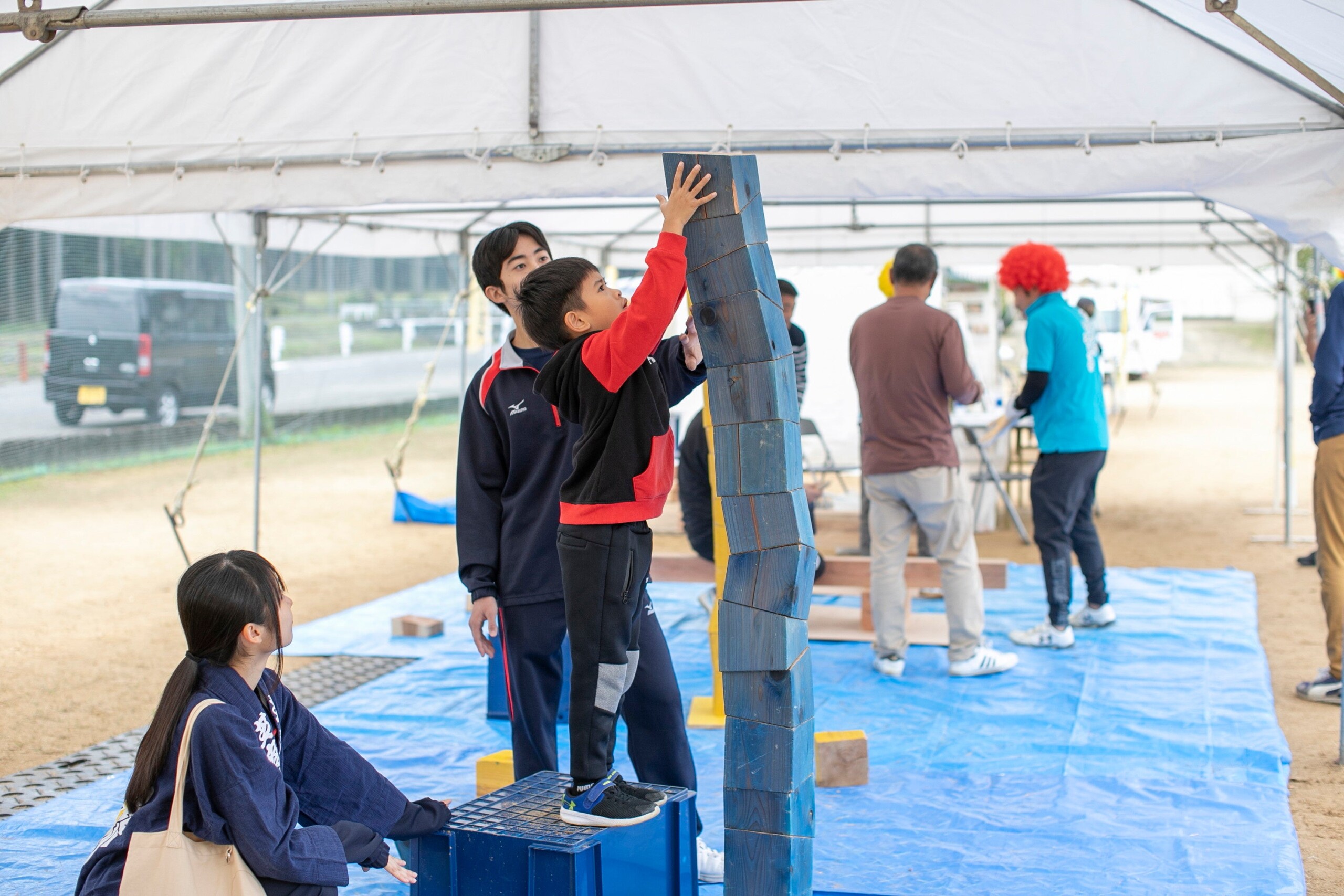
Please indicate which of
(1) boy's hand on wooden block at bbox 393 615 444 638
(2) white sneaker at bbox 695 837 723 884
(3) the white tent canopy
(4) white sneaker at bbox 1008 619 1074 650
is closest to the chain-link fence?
(1) boy's hand on wooden block at bbox 393 615 444 638

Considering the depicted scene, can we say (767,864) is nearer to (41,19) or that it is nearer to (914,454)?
(41,19)

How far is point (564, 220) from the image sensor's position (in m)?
8.41

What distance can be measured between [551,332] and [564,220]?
6319 millimetres

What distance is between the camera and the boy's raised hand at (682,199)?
2.00 metres

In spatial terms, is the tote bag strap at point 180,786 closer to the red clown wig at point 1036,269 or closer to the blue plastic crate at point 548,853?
the blue plastic crate at point 548,853

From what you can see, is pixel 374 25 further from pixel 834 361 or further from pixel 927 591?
pixel 834 361

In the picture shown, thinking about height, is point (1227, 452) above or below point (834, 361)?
below

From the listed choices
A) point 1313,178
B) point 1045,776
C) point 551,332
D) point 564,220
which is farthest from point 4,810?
point 564,220

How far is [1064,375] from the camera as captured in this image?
16.4 feet

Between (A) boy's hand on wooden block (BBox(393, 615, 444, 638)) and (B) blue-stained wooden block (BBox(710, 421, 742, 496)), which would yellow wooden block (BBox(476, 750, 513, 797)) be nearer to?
(B) blue-stained wooden block (BBox(710, 421, 742, 496))

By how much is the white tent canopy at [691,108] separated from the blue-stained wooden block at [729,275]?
5.38 ft

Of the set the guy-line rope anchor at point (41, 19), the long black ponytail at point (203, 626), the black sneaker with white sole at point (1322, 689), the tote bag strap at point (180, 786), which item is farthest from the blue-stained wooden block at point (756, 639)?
the black sneaker with white sole at point (1322, 689)

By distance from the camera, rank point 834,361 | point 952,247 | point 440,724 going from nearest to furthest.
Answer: point 440,724 < point 952,247 < point 834,361

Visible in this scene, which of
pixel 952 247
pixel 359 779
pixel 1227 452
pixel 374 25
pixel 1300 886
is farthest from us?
pixel 1227 452
